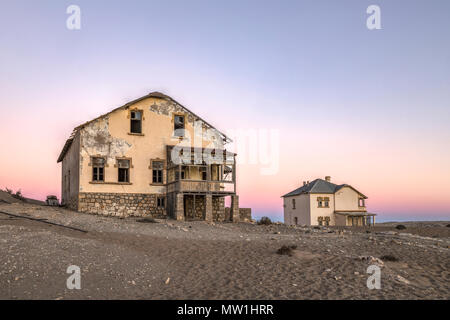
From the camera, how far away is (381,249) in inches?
658

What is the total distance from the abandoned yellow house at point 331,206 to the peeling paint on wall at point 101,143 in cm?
3256

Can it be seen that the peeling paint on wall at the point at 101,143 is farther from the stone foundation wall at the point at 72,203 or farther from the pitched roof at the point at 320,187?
the pitched roof at the point at 320,187

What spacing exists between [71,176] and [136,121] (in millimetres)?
7017

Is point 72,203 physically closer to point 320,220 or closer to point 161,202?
point 161,202

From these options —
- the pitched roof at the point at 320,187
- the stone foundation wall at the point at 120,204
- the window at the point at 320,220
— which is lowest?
the window at the point at 320,220

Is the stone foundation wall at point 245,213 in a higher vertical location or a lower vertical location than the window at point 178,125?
lower

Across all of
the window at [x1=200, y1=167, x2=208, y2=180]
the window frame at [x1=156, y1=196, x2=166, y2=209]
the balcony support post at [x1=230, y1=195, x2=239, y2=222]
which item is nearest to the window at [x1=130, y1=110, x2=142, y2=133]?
the window frame at [x1=156, y1=196, x2=166, y2=209]

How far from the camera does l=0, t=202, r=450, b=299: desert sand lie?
1086 cm

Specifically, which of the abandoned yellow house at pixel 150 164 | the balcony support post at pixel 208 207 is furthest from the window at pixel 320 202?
the balcony support post at pixel 208 207

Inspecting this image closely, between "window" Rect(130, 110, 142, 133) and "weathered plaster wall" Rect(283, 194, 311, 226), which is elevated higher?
"window" Rect(130, 110, 142, 133)

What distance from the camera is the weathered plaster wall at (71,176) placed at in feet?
96.3

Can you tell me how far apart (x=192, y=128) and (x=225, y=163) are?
387cm

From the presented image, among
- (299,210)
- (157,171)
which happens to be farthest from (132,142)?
(299,210)

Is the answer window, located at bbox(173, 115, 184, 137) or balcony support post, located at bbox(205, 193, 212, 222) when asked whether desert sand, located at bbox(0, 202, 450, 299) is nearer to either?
balcony support post, located at bbox(205, 193, 212, 222)
